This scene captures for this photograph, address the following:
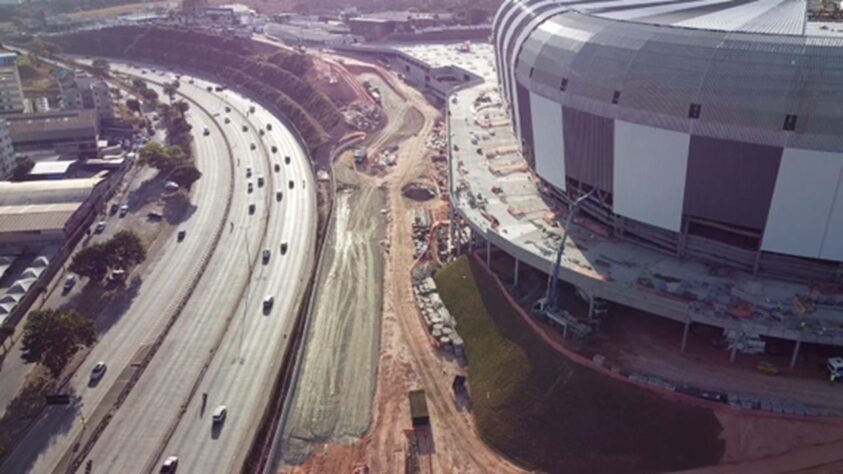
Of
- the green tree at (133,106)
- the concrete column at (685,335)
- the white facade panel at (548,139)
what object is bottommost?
the concrete column at (685,335)

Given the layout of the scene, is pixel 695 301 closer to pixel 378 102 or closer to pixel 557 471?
pixel 557 471

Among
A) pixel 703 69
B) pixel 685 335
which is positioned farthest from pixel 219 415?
pixel 703 69

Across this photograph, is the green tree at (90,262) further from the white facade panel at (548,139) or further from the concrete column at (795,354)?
the concrete column at (795,354)

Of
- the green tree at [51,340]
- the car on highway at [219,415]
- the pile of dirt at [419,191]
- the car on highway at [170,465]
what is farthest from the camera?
the pile of dirt at [419,191]

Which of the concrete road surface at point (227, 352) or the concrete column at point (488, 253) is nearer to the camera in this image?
the concrete road surface at point (227, 352)

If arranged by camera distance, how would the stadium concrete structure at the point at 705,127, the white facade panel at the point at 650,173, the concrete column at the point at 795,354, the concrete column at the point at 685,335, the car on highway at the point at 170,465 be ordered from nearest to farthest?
the car on highway at the point at 170,465 < the concrete column at the point at 795,354 < the stadium concrete structure at the point at 705,127 < the concrete column at the point at 685,335 < the white facade panel at the point at 650,173

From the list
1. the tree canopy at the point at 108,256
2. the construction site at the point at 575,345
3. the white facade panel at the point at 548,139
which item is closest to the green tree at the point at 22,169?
the tree canopy at the point at 108,256

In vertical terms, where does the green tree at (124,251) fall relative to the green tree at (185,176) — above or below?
A: below
